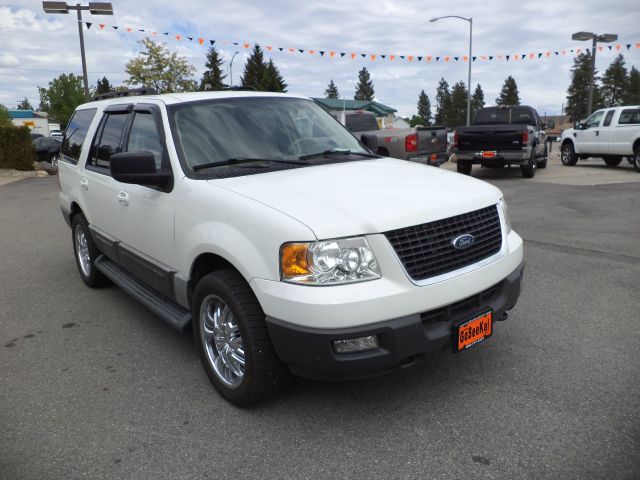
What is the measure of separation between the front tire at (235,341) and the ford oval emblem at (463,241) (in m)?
1.11

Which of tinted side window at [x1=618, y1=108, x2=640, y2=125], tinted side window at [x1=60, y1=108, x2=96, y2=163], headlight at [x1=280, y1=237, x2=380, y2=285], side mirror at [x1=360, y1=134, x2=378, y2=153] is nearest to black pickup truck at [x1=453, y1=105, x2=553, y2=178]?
tinted side window at [x1=618, y1=108, x2=640, y2=125]

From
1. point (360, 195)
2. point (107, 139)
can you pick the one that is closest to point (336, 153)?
point (360, 195)

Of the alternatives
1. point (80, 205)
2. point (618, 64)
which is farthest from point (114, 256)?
point (618, 64)

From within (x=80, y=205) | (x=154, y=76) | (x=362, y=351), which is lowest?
(x=362, y=351)

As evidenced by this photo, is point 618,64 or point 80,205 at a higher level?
point 618,64

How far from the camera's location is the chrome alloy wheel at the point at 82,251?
5.59 m

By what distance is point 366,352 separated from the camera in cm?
264

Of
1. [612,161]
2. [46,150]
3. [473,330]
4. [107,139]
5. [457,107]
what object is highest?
[457,107]

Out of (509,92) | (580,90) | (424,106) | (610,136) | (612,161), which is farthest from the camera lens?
(424,106)

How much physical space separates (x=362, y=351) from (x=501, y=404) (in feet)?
3.39

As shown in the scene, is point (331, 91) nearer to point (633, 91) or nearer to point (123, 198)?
point (633, 91)

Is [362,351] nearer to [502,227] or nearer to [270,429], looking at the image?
[270,429]

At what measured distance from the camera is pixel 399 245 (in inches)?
107

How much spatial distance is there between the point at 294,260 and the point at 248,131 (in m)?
1.51
